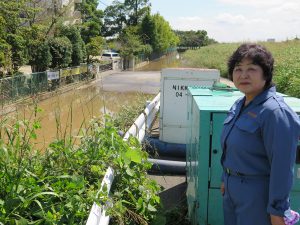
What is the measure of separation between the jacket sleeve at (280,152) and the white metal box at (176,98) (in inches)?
182

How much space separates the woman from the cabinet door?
52 cm

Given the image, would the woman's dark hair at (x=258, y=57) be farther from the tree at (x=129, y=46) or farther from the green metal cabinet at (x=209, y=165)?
the tree at (x=129, y=46)

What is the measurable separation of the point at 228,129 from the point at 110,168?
1073 mm

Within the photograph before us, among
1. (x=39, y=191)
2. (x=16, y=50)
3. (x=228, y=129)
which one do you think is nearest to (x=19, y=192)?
(x=39, y=191)

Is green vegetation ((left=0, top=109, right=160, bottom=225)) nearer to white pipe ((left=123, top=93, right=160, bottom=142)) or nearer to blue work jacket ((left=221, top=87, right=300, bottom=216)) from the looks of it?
white pipe ((left=123, top=93, right=160, bottom=142))

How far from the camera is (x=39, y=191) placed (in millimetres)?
2537

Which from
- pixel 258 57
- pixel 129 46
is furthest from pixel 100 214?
pixel 129 46

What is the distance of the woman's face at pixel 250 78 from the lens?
247cm

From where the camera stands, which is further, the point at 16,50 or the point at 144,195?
the point at 16,50

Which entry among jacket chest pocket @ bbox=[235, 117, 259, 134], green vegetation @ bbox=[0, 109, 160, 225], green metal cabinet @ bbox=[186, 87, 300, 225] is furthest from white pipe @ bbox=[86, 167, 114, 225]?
jacket chest pocket @ bbox=[235, 117, 259, 134]

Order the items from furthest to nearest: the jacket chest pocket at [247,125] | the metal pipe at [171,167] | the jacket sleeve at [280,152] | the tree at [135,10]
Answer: the tree at [135,10] → the metal pipe at [171,167] → the jacket chest pocket at [247,125] → the jacket sleeve at [280,152]

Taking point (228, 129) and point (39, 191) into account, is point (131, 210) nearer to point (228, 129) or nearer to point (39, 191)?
point (39, 191)

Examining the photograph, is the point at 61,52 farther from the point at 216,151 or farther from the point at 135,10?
the point at 135,10

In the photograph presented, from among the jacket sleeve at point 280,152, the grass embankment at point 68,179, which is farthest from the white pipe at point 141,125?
the jacket sleeve at point 280,152
